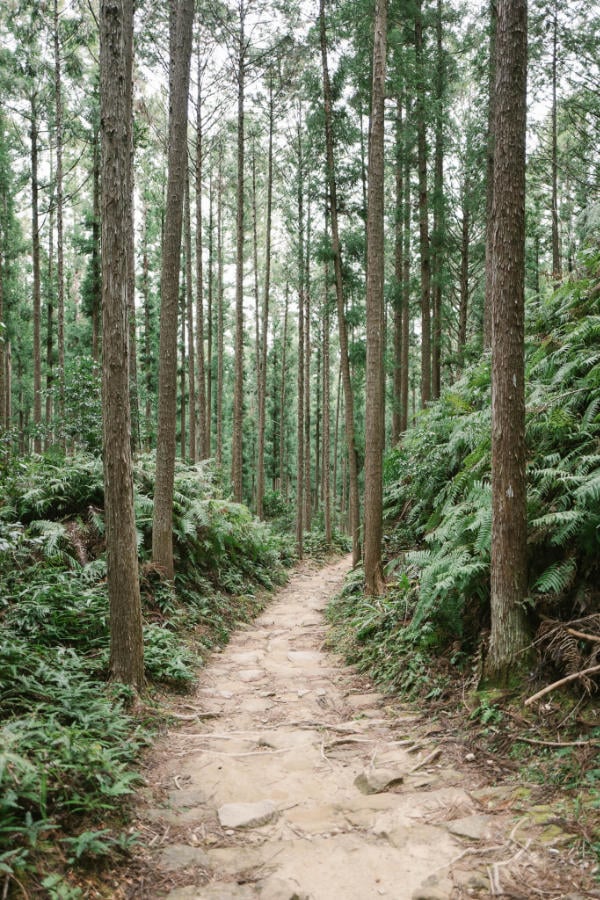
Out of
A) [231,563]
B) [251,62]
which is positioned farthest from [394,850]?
[251,62]

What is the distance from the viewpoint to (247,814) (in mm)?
3389

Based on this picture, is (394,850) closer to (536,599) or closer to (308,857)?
(308,857)

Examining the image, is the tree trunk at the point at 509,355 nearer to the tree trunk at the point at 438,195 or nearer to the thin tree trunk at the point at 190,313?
the tree trunk at the point at 438,195

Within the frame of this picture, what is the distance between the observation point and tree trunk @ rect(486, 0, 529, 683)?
4242mm

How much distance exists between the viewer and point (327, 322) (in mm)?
18484

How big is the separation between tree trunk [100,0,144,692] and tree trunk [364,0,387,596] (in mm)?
4275

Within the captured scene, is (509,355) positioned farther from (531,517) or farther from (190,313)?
(190,313)

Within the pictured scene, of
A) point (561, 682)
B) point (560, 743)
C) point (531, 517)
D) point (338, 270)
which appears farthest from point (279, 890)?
point (338, 270)

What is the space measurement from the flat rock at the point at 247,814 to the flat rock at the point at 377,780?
24.7 inches

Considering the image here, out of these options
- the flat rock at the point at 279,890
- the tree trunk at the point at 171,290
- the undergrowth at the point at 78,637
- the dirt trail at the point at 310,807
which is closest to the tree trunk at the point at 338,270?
the undergrowth at the point at 78,637

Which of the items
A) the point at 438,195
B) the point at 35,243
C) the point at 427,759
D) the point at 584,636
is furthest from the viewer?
the point at 35,243

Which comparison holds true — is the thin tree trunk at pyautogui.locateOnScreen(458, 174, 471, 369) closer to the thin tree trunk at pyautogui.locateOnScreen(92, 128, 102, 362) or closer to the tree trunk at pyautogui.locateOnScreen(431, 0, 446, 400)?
the tree trunk at pyautogui.locateOnScreen(431, 0, 446, 400)

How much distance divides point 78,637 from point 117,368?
8.65ft

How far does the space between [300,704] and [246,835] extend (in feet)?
7.51
